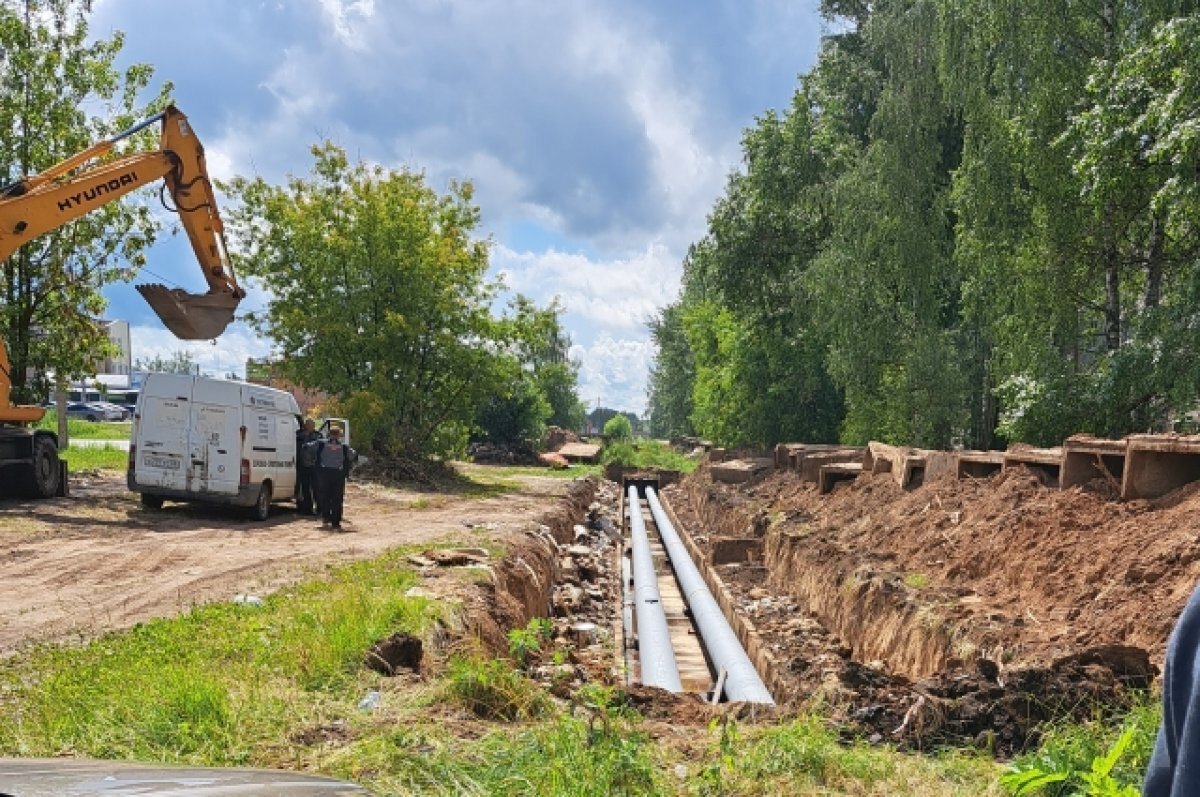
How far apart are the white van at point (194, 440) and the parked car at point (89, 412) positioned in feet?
176

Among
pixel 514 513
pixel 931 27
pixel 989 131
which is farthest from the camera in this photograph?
pixel 931 27

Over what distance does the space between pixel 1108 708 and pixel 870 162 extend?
735 inches

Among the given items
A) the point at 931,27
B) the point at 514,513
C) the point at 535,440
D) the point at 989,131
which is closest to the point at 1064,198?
the point at 989,131

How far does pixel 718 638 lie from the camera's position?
10.3 metres

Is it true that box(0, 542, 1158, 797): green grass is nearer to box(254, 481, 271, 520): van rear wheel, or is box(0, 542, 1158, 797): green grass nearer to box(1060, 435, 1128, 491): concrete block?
box(1060, 435, 1128, 491): concrete block

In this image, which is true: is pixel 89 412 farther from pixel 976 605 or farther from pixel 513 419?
pixel 976 605

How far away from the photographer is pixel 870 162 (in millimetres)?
22250

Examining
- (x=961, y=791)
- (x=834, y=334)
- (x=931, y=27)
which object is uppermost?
(x=931, y=27)

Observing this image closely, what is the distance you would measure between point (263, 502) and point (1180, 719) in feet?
54.0

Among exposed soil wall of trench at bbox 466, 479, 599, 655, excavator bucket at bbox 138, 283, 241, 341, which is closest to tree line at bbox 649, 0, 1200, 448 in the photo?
exposed soil wall of trench at bbox 466, 479, 599, 655

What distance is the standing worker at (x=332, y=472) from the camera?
15430 mm

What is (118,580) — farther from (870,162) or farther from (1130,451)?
(870,162)

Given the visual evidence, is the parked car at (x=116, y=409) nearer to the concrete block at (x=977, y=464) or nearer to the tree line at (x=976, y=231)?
the tree line at (x=976, y=231)

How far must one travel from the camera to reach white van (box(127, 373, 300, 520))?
596 inches
